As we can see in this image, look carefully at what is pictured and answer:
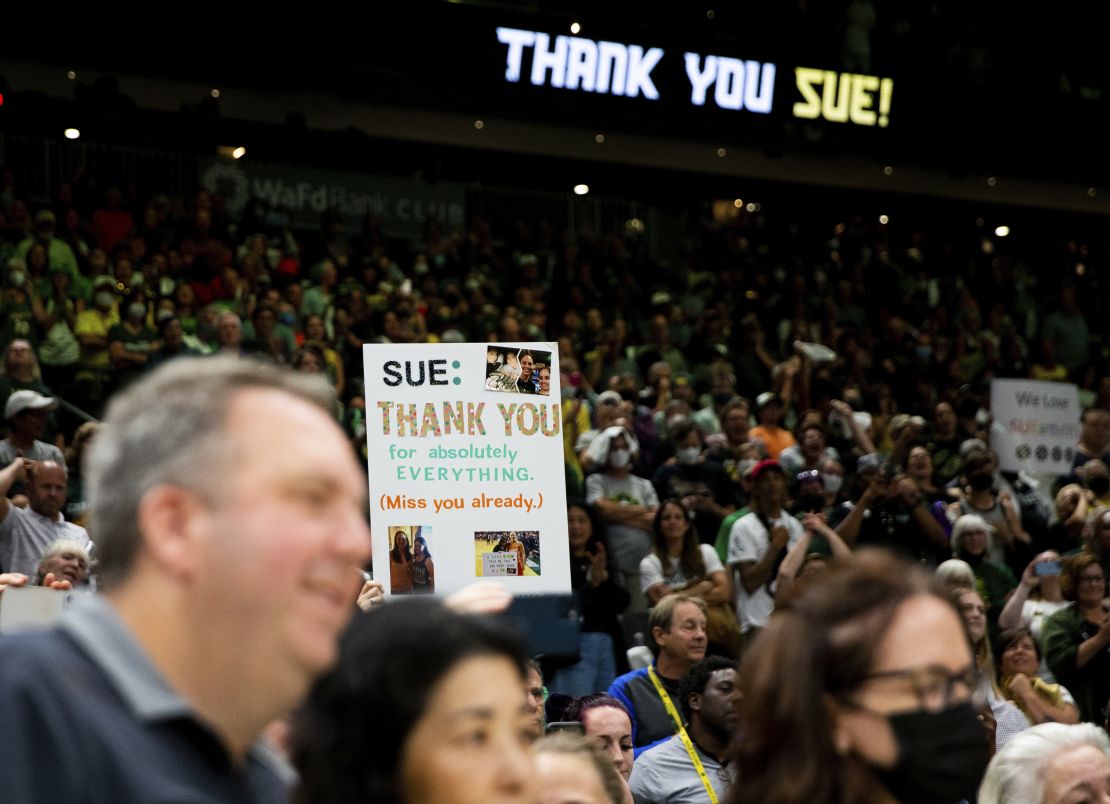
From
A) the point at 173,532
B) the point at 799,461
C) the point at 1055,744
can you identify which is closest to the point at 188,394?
the point at 173,532

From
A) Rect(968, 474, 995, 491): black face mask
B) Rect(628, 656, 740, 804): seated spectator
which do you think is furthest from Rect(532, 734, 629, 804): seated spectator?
Rect(968, 474, 995, 491): black face mask

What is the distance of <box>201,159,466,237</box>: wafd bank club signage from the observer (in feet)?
57.7

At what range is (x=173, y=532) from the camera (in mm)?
1461

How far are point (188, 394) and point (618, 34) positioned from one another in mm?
17496

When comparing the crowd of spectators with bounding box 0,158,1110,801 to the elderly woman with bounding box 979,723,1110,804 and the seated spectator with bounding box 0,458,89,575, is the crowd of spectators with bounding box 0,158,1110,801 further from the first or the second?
the elderly woman with bounding box 979,723,1110,804

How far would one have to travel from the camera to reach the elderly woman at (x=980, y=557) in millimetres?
9602

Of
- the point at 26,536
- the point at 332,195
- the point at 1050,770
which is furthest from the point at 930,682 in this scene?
the point at 332,195

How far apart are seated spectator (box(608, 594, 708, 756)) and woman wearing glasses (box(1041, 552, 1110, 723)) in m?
2.23

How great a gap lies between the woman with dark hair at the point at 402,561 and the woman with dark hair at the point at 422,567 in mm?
19

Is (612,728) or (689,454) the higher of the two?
(689,454)

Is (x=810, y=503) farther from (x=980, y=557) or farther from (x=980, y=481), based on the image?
(x=980, y=481)

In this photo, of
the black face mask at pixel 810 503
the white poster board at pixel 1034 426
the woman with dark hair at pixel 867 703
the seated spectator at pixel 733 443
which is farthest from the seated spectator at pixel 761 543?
the woman with dark hair at pixel 867 703

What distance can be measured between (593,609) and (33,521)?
2.84 metres

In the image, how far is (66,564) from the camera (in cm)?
630
